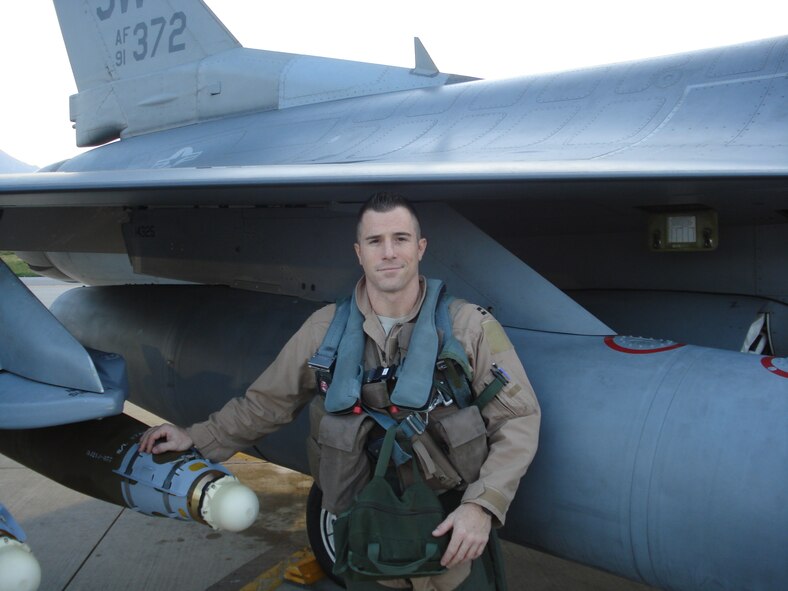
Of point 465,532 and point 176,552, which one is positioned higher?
point 465,532

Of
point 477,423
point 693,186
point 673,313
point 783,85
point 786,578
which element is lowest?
point 786,578

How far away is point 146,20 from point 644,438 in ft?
18.4

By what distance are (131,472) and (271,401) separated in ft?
1.98

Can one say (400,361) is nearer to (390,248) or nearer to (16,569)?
(390,248)

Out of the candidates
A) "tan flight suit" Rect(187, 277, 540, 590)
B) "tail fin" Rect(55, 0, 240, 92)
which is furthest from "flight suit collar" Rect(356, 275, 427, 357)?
"tail fin" Rect(55, 0, 240, 92)

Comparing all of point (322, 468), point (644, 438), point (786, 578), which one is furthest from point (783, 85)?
point (322, 468)

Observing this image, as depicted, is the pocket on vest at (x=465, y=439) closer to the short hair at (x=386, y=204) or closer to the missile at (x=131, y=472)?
the short hair at (x=386, y=204)

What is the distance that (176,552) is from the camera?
3.96 m

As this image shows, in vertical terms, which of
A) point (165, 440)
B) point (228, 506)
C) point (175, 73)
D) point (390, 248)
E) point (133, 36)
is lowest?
point (228, 506)

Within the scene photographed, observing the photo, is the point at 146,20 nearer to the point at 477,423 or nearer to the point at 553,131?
the point at 553,131

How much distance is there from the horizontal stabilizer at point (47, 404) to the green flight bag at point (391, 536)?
116 centimetres

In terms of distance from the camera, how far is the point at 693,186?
2.40 m

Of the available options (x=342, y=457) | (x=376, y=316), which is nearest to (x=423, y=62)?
(x=376, y=316)

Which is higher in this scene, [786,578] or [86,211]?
[86,211]
